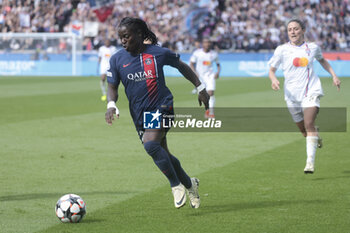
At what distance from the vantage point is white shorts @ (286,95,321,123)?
8852mm

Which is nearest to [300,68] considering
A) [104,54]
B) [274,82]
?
[274,82]

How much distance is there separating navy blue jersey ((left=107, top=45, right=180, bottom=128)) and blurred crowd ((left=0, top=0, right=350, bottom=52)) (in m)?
30.5

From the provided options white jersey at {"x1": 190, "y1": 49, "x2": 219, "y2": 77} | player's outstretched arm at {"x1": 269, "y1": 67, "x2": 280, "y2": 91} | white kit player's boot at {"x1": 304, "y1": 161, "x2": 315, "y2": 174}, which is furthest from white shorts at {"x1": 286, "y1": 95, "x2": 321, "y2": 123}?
white jersey at {"x1": 190, "y1": 49, "x2": 219, "y2": 77}

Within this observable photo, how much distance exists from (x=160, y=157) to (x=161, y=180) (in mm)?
2088

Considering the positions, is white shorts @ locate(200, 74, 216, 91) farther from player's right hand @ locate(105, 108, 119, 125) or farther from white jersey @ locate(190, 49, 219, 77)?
player's right hand @ locate(105, 108, 119, 125)

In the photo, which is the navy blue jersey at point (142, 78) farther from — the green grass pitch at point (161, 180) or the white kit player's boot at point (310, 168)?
the white kit player's boot at point (310, 168)

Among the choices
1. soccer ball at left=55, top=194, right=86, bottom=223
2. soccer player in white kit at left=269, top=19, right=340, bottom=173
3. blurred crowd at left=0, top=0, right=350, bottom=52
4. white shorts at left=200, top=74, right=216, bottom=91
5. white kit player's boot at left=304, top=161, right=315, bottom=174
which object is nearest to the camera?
soccer ball at left=55, top=194, right=86, bottom=223

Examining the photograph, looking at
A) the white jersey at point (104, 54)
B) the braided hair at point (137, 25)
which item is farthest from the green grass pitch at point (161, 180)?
the white jersey at point (104, 54)

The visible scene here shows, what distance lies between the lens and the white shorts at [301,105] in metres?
8.85

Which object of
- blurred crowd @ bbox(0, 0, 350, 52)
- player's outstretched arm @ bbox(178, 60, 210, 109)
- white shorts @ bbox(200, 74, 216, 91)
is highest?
player's outstretched arm @ bbox(178, 60, 210, 109)

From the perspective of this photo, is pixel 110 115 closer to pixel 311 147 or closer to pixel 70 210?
pixel 70 210

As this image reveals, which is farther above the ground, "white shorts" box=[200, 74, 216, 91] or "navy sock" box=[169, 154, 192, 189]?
"navy sock" box=[169, 154, 192, 189]

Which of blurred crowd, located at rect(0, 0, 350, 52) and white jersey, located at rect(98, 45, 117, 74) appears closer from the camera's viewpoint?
white jersey, located at rect(98, 45, 117, 74)

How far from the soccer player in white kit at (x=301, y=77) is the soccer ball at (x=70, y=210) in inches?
151
